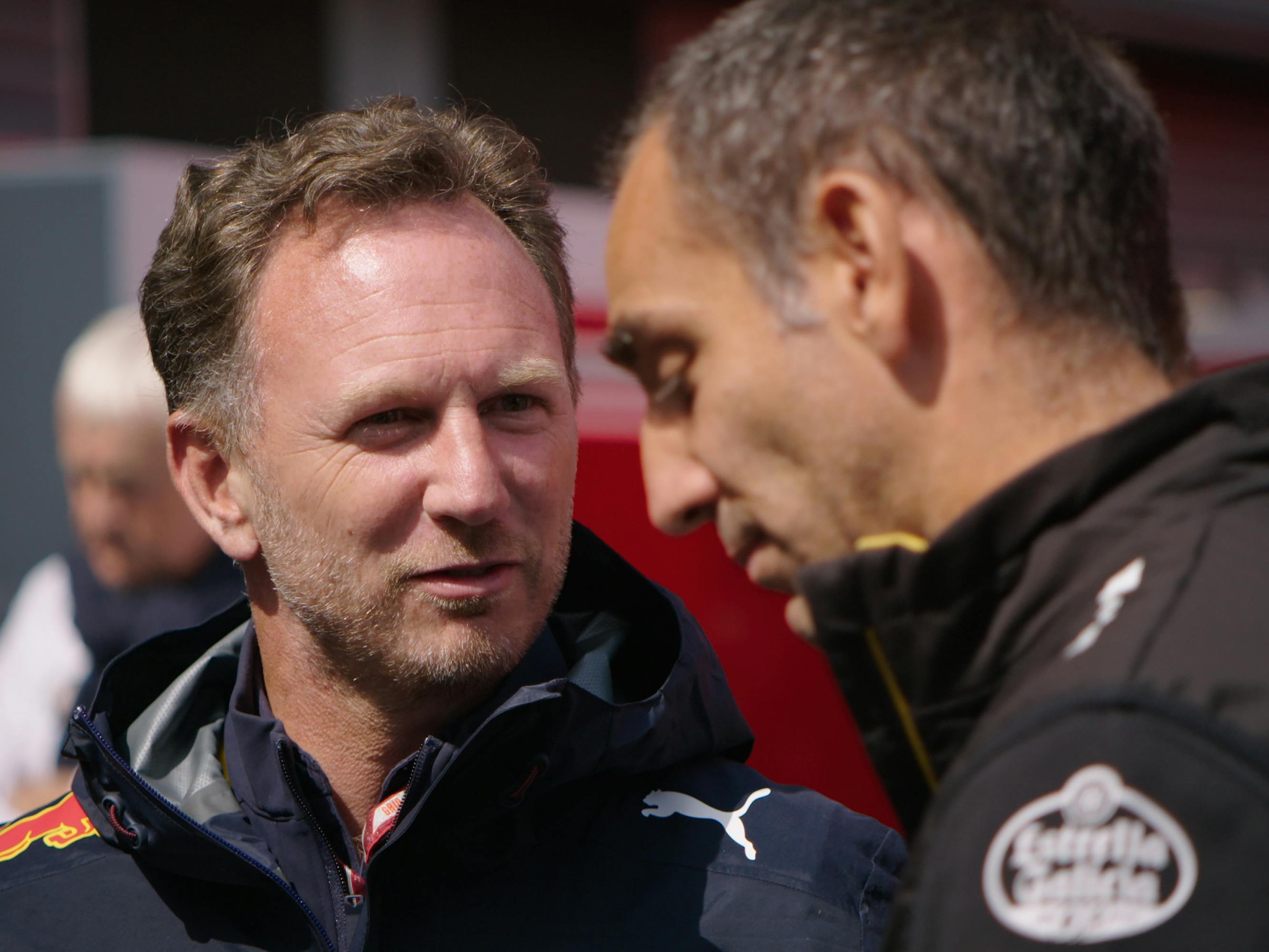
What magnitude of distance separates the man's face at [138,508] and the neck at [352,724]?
1834 mm

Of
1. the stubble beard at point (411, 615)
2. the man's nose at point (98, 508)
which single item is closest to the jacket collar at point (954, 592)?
the stubble beard at point (411, 615)

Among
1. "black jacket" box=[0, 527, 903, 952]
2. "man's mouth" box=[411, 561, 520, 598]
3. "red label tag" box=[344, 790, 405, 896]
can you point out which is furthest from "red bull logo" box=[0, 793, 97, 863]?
"man's mouth" box=[411, 561, 520, 598]

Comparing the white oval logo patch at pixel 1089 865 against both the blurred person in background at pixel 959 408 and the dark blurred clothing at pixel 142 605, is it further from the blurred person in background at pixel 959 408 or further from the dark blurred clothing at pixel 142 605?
the dark blurred clothing at pixel 142 605

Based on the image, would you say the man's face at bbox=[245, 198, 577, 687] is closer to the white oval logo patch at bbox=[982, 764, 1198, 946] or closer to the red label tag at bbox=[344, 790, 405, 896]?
the red label tag at bbox=[344, 790, 405, 896]

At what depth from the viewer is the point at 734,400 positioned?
4.23 ft

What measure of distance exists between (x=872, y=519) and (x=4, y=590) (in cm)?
467

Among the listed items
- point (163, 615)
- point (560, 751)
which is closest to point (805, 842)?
point (560, 751)

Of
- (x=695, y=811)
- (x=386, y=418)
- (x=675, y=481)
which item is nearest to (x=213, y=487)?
(x=386, y=418)

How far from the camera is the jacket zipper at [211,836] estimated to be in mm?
1795

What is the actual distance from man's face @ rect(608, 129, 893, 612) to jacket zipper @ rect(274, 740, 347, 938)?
0.81 metres

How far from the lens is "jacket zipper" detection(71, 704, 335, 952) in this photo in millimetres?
1795

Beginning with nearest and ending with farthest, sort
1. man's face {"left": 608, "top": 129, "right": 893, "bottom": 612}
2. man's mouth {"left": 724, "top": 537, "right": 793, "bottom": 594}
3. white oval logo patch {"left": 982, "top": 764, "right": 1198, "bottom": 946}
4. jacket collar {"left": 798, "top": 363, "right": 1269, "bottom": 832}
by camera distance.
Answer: white oval logo patch {"left": 982, "top": 764, "right": 1198, "bottom": 946} → jacket collar {"left": 798, "top": 363, "right": 1269, "bottom": 832} → man's face {"left": 608, "top": 129, "right": 893, "bottom": 612} → man's mouth {"left": 724, "top": 537, "right": 793, "bottom": 594}

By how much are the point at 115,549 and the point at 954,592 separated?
325 cm

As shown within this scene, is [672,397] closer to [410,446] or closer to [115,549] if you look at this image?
[410,446]
